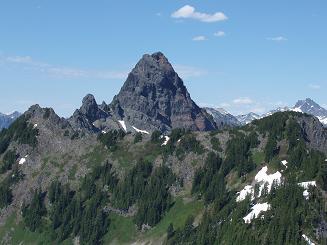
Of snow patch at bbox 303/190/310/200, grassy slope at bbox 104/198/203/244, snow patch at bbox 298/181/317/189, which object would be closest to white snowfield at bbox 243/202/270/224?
snow patch at bbox 303/190/310/200

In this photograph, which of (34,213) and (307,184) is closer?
(307,184)

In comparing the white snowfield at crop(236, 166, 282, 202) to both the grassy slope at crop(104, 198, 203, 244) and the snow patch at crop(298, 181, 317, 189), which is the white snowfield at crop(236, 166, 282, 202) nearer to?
the snow patch at crop(298, 181, 317, 189)

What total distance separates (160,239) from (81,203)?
126 ft

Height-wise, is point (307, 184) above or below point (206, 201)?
above

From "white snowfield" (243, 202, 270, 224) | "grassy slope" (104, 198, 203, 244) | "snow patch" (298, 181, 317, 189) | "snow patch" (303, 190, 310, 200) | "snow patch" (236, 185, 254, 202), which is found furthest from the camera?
"grassy slope" (104, 198, 203, 244)

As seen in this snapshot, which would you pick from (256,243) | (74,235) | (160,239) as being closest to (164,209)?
(160,239)

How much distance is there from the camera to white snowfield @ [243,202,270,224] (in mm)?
148250

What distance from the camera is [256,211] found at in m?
152

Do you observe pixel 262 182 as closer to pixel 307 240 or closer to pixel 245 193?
pixel 245 193

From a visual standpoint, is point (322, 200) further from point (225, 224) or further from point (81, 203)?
point (81, 203)

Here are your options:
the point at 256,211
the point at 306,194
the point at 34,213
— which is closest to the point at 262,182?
the point at 256,211

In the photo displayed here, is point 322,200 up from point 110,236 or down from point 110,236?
up

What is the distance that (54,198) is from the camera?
200m

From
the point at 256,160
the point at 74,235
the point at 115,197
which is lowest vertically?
the point at 74,235
